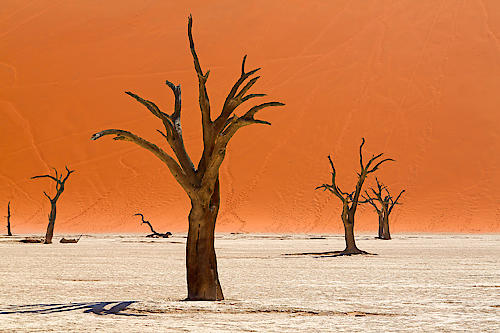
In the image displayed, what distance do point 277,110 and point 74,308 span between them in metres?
67.2

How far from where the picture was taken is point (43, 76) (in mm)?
84062

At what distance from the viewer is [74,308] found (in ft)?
33.9

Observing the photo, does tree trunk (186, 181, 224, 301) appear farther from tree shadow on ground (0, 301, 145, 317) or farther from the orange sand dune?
the orange sand dune

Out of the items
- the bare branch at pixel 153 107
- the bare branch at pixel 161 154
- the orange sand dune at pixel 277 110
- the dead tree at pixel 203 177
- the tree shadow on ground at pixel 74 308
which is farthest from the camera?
the orange sand dune at pixel 277 110

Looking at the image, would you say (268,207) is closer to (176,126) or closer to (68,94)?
(68,94)

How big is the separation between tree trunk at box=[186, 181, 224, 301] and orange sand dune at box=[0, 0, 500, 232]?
52339mm

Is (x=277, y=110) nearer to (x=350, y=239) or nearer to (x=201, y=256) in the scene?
(x=350, y=239)

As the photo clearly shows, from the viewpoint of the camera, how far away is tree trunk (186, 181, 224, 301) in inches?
452

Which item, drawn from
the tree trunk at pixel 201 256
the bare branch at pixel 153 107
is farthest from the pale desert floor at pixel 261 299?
the bare branch at pixel 153 107

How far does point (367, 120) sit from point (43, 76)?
110ft

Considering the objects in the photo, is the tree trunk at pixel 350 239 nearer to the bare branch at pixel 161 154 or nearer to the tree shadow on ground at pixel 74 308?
the bare branch at pixel 161 154

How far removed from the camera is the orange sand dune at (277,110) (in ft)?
219

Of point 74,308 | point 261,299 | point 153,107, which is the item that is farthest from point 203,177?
point 74,308

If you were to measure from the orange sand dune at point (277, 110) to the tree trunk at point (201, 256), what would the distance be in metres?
52.3
